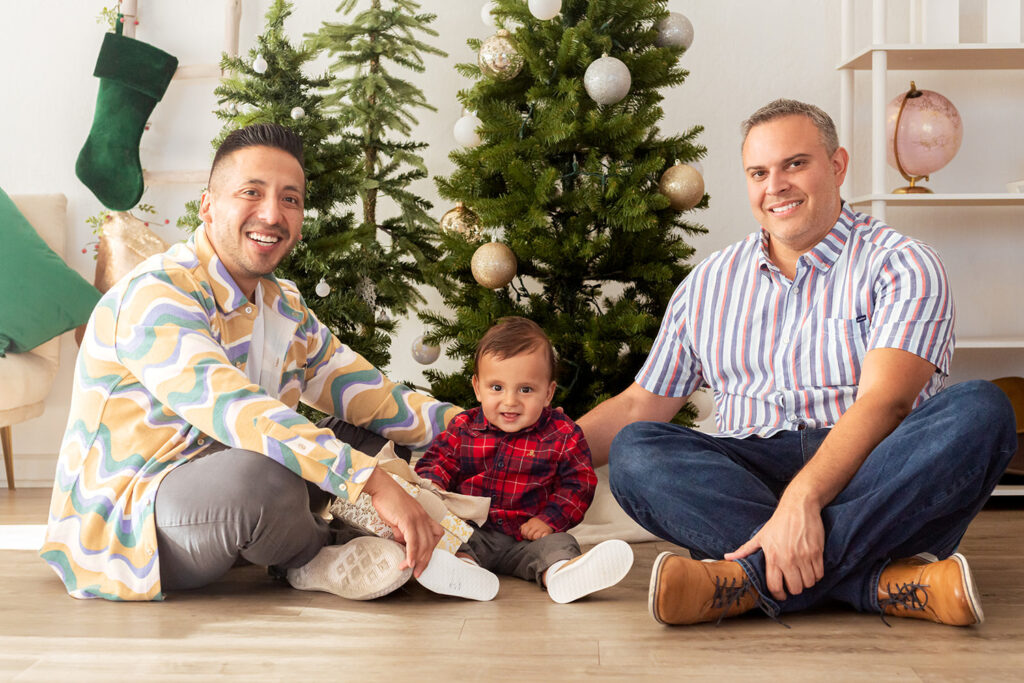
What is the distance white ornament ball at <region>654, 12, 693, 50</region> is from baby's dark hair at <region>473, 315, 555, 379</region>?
0.92m

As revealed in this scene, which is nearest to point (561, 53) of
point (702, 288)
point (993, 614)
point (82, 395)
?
point (702, 288)

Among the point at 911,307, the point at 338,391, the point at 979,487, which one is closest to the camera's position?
the point at 979,487

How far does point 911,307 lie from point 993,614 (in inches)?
19.1

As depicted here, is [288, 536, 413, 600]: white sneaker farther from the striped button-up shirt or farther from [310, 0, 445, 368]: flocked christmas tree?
[310, 0, 445, 368]: flocked christmas tree

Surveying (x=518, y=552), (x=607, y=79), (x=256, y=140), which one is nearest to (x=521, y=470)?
(x=518, y=552)

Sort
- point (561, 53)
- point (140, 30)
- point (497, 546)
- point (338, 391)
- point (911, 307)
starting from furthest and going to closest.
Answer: point (140, 30), point (561, 53), point (338, 391), point (497, 546), point (911, 307)

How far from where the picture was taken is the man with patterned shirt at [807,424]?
1308 millimetres

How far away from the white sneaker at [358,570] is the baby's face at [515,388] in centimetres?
38

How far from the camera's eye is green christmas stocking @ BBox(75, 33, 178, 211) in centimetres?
287

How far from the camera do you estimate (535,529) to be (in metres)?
1.69

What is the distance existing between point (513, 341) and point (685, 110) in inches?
59.6

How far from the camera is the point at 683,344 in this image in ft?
5.85

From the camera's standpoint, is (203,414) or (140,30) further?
(140,30)

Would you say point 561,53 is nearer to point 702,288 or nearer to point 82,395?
point 702,288
